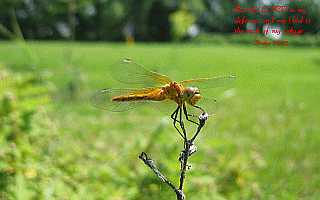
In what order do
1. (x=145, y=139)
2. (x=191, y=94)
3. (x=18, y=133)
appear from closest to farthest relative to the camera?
1. (x=191, y=94)
2. (x=18, y=133)
3. (x=145, y=139)

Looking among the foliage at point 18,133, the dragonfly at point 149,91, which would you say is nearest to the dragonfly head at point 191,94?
the dragonfly at point 149,91

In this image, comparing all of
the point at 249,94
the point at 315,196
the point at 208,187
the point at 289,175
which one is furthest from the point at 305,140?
the point at 249,94

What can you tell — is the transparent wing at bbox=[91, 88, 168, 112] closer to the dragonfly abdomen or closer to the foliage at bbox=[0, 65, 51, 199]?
the dragonfly abdomen

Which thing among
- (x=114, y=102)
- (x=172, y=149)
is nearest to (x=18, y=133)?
(x=172, y=149)

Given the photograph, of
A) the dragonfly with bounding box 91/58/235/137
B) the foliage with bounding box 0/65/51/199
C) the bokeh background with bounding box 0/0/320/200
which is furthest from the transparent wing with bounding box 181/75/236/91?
the foliage with bounding box 0/65/51/199

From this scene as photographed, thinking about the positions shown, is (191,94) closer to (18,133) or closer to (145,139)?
(18,133)

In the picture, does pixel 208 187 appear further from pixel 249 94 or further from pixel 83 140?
pixel 249 94

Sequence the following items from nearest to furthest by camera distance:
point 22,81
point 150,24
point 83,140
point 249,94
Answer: point 22,81 < point 83,140 < point 249,94 < point 150,24
